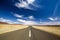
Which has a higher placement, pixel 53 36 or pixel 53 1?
pixel 53 1

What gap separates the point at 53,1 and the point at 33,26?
38 centimetres

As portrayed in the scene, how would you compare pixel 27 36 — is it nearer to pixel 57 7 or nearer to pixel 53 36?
pixel 53 36

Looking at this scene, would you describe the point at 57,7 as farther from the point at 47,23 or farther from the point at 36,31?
the point at 36,31

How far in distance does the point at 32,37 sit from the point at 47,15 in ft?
1.07

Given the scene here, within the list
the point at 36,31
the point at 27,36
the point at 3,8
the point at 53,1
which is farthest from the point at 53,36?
the point at 3,8

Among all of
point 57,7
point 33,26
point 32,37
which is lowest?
point 32,37

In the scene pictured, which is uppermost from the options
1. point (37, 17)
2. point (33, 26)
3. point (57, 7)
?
point (57, 7)

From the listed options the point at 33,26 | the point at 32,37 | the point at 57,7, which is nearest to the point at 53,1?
the point at 57,7

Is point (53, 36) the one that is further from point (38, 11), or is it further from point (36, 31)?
point (38, 11)

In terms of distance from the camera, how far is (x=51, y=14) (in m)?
1.14

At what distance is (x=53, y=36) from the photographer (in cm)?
115

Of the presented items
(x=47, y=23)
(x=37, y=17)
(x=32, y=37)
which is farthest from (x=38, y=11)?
(x=32, y=37)

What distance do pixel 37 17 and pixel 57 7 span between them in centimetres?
26

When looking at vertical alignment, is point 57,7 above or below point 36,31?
above
